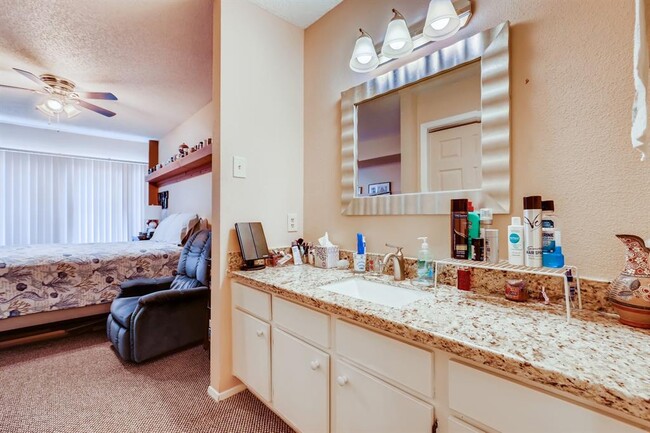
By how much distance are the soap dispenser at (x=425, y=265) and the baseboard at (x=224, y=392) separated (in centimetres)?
132

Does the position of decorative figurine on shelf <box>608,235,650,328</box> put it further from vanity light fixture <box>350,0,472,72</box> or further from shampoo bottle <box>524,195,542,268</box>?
vanity light fixture <box>350,0,472,72</box>

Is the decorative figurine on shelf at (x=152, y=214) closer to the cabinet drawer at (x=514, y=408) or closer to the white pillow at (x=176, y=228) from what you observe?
the white pillow at (x=176, y=228)

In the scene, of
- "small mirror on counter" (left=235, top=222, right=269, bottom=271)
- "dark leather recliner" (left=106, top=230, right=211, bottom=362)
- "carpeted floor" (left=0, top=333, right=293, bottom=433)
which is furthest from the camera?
"dark leather recliner" (left=106, top=230, right=211, bottom=362)

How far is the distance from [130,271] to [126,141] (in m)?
3.31

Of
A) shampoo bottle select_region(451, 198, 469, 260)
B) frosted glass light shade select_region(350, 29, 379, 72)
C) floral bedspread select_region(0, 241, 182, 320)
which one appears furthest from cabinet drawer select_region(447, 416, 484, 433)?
floral bedspread select_region(0, 241, 182, 320)

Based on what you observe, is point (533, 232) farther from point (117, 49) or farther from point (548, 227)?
point (117, 49)

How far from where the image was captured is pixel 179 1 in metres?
1.84

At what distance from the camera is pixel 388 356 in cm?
90

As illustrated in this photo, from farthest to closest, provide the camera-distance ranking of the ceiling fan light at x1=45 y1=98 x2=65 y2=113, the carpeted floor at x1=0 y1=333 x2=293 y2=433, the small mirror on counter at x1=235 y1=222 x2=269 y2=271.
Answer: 1. the ceiling fan light at x1=45 y1=98 x2=65 y2=113
2. the small mirror on counter at x1=235 y1=222 x2=269 y2=271
3. the carpeted floor at x1=0 y1=333 x2=293 y2=433

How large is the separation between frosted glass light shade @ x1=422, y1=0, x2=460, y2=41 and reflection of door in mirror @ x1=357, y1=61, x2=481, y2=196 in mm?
166

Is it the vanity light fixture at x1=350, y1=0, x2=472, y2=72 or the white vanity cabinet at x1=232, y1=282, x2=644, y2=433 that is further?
the vanity light fixture at x1=350, y1=0, x2=472, y2=72

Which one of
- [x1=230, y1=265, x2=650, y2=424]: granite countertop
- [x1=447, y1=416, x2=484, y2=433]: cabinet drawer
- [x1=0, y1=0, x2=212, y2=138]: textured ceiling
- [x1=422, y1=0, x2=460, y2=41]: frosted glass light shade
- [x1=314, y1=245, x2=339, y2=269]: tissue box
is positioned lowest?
[x1=447, y1=416, x2=484, y2=433]: cabinet drawer

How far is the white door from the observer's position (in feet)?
4.10

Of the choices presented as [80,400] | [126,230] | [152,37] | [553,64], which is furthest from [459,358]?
[126,230]
